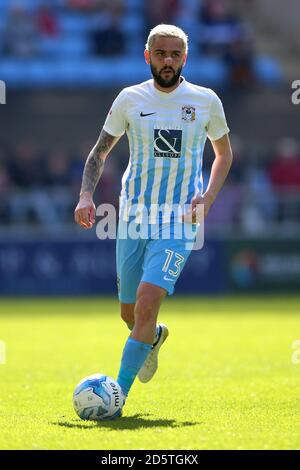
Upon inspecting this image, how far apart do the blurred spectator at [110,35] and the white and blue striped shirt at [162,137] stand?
632 inches

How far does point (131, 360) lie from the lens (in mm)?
7219

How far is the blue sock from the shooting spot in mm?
7223

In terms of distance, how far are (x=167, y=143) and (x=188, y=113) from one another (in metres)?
0.27

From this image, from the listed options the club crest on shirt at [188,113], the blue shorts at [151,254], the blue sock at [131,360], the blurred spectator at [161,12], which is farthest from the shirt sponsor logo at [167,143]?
the blurred spectator at [161,12]

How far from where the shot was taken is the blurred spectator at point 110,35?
77.0 ft

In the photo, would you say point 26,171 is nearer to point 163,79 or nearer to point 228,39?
point 228,39

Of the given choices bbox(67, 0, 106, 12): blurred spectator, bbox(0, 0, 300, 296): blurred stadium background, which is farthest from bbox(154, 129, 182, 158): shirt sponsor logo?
bbox(67, 0, 106, 12): blurred spectator

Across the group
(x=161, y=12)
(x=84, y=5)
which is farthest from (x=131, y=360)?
(x=84, y=5)

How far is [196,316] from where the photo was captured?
16.5m

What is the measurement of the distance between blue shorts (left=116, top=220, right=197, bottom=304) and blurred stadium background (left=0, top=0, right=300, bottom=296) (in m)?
12.1

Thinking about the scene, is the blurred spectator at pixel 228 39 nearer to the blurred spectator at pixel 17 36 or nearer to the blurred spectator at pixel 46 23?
the blurred spectator at pixel 46 23
